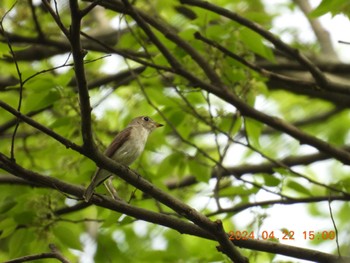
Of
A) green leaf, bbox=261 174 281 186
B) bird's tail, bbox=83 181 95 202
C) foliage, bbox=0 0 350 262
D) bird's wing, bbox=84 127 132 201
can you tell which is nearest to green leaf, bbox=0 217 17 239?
foliage, bbox=0 0 350 262

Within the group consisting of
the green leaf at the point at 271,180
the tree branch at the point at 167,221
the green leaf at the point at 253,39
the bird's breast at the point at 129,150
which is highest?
the green leaf at the point at 253,39

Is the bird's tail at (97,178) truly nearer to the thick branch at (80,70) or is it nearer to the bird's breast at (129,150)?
the bird's breast at (129,150)

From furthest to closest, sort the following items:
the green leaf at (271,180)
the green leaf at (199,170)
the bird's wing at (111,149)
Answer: the green leaf at (199,170)
the green leaf at (271,180)
the bird's wing at (111,149)

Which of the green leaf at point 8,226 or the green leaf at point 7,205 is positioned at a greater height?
the green leaf at point 7,205

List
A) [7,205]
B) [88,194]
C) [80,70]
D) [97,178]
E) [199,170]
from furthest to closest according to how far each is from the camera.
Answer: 1. [199,170]
2. [7,205]
3. [97,178]
4. [88,194]
5. [80,70]

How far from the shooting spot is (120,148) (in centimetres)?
558

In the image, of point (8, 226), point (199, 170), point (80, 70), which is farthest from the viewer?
point (199, 170)

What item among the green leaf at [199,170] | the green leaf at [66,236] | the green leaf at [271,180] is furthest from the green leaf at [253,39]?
the green leaf at [66,236]

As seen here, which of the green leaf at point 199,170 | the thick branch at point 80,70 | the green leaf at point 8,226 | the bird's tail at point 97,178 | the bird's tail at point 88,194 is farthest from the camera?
the green leaf at point 199,170

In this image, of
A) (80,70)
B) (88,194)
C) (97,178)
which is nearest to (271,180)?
(97,178)

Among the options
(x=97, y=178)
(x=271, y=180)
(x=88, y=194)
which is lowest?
(x=88, y=194)

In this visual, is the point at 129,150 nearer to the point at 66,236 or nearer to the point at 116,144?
the point at 116,144

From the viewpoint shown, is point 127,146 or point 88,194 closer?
point 88,194

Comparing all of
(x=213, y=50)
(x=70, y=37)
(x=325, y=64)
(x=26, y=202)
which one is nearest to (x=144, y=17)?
(x=213, y=50)
